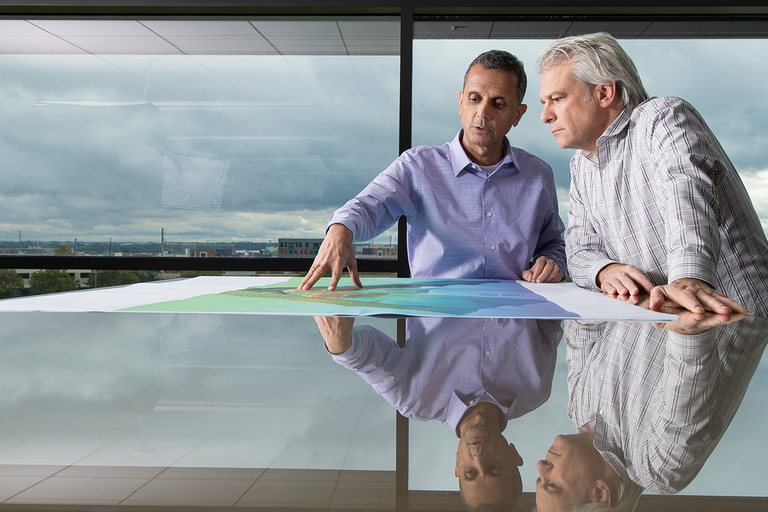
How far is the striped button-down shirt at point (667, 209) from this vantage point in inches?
38.6

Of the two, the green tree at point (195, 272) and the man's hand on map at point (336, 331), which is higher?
the man's hand on map at point (336, 331)

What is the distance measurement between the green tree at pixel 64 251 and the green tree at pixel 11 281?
264 mm

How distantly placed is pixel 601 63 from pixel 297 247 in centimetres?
190

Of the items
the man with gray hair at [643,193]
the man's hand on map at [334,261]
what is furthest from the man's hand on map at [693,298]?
the man's hand on map at [334,261]

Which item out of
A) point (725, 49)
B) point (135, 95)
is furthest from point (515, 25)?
point (135, 95)

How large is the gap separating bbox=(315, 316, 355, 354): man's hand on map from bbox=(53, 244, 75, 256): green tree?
109 inches

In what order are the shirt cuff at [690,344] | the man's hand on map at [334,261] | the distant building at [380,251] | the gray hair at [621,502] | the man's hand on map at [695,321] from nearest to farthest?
the gray hair at [621,502]
the shirt cuff at [690,344]
the man's hand on map at [695,321]
the man's hand on map at [334,261]
the distant building at [380,251]

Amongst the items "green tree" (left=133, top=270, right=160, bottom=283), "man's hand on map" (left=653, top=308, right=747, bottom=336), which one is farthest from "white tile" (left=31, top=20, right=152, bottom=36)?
"man's hand on map" (left=653, top=308, right=747, bottom=336)

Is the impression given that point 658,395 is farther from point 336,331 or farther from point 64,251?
point 64,251

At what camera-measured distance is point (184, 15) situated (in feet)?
9.22

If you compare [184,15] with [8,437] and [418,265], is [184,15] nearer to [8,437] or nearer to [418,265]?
[418,265]

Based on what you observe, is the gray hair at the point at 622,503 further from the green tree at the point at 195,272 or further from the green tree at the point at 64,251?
the green tree at the point at 64,251

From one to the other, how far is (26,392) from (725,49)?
3.55m

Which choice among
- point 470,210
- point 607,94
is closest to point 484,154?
point 470,210
